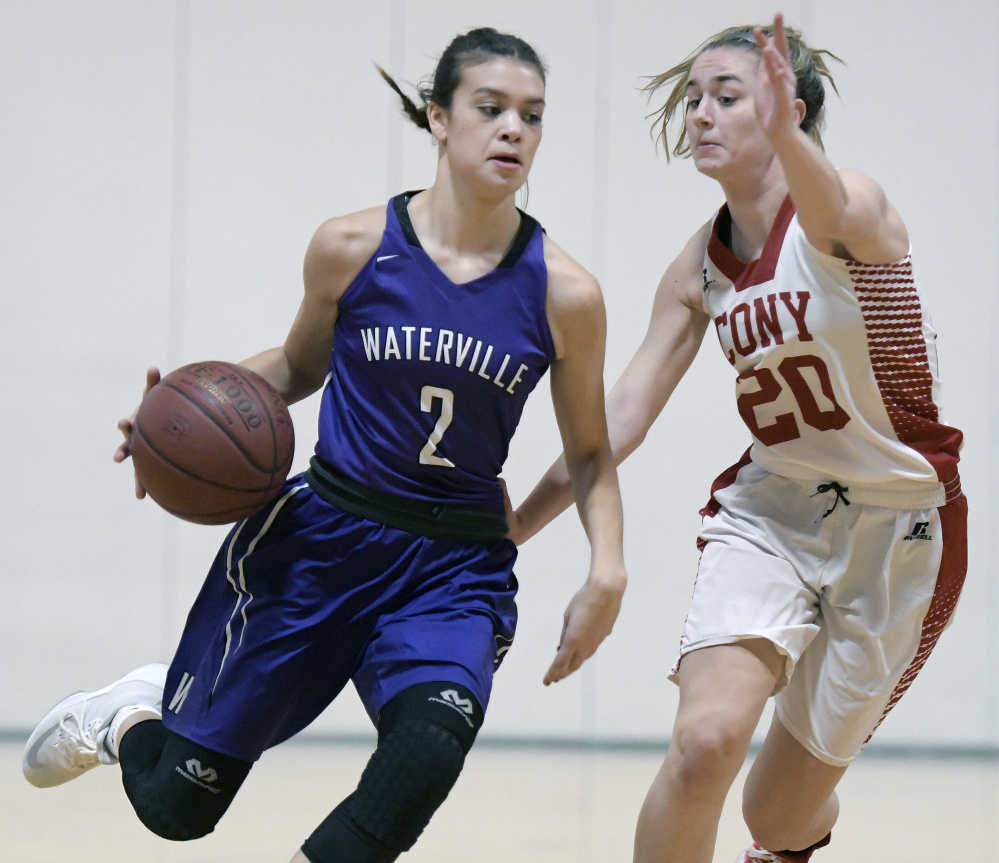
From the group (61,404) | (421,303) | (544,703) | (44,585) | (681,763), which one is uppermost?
(421,303)

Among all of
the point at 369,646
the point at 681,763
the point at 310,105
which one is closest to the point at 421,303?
the point at 369,646

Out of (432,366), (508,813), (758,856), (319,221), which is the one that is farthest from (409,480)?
(319,221)

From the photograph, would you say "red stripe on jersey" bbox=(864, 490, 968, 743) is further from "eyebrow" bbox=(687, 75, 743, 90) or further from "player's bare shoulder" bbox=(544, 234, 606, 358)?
"eyebrow" bbox=(687, 75, 743, 90)

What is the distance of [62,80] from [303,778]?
3287mm

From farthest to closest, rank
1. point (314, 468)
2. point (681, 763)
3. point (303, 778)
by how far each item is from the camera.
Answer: point (303, 778), point (314, 468), point (681, 763)

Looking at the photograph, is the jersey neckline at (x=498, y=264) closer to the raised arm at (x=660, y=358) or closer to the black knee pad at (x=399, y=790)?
the raised arm at (x=660, y=358)

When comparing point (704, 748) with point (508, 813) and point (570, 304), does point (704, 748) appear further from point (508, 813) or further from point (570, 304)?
A: point (508, 813)

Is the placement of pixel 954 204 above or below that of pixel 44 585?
above

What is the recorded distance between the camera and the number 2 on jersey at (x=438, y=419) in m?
2.57

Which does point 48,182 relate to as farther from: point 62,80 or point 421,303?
point 421,303

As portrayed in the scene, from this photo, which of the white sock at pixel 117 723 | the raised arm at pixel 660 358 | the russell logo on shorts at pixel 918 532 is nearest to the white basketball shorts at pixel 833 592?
the russell logo on shorts at pixel 918 532

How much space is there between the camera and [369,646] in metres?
2.56

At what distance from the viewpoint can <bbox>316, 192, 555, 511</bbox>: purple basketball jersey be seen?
256 centimetres

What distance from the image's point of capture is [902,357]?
2.64 metres
